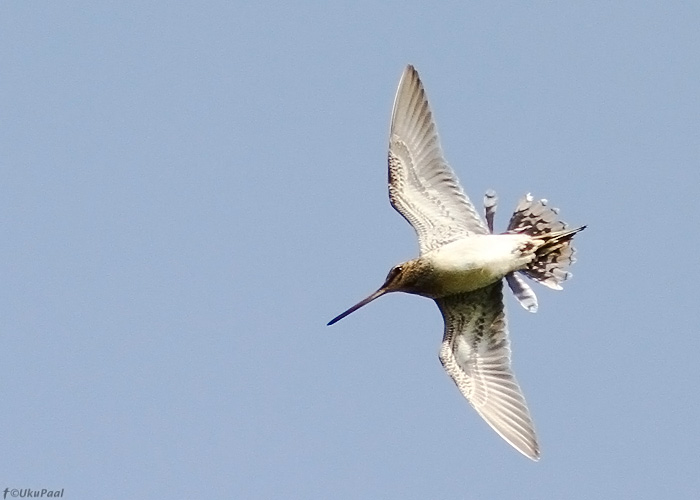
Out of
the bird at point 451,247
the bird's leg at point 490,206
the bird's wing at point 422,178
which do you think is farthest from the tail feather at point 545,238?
the bird's wing at point 422,178

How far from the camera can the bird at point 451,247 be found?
9031 mm

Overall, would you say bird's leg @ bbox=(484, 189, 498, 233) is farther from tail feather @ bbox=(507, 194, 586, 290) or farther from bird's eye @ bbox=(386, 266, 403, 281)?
bird's eye @ bbox=(386, 266, 403, 281)

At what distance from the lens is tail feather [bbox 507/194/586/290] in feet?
30.6

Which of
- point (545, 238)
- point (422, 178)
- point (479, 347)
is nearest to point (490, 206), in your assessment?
point (545, 238)

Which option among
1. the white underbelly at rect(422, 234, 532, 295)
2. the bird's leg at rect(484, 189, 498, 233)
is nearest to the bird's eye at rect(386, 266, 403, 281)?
the white underbelly at rect(422, 234, 532, 295)

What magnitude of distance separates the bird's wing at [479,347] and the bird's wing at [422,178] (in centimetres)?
52

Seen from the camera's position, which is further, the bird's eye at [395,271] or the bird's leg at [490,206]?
the bird's leg at [490,206]

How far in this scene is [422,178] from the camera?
30.3 ft

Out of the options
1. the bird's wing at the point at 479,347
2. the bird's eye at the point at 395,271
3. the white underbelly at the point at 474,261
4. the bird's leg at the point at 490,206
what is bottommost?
the bird's wing at the point at 479,347

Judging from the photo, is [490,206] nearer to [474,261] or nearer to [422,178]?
[422,178]

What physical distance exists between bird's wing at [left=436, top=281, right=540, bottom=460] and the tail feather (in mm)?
412

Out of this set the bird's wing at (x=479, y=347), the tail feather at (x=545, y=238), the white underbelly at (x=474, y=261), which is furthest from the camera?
the tail feather at (x=545, y=238)

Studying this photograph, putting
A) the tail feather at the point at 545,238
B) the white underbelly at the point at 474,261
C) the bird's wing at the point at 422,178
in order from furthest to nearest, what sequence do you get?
the tail feather at the point at 545,238, the bird's wing at the point at 422,178, the white underbelly at the point at 474,261

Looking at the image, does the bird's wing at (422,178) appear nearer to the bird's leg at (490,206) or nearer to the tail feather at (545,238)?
the bird's leg at (490,206)
